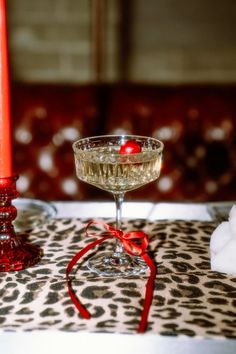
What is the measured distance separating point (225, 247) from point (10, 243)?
1.17 feet

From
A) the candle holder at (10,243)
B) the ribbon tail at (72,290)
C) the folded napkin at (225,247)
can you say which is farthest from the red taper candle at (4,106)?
the folded napkin at (225,247)

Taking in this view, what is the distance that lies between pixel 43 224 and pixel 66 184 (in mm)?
826

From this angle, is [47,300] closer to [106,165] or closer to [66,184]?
[106,165]

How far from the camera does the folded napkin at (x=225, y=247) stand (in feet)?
2.92

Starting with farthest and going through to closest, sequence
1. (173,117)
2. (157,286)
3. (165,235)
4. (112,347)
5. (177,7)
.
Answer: (177,7), (173,117), (165,235), (157,286), (112,347)

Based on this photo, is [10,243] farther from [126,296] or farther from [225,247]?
[225,247]

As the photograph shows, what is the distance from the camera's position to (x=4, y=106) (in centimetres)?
89

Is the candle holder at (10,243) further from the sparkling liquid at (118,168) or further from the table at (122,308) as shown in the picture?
the sparkling liquid at (118,168)

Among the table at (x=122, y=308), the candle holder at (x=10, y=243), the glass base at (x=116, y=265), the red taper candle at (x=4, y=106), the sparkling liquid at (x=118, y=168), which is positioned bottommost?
the table at (x=122, y=308)

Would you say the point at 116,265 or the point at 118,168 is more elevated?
the point at 118,168

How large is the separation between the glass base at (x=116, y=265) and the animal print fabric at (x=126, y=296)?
2cm

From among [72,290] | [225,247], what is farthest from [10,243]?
[225,247]

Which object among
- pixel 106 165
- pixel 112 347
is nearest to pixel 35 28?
pixel 106 165

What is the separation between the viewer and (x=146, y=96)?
190 centimetres
